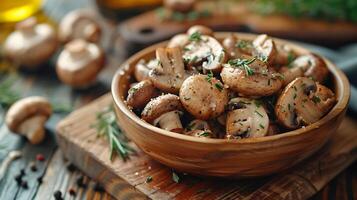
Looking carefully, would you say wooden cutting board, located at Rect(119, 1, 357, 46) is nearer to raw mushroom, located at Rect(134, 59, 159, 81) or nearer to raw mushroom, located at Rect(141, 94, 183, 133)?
raw mushroom, located at Rect(134, 59, 159, 81)

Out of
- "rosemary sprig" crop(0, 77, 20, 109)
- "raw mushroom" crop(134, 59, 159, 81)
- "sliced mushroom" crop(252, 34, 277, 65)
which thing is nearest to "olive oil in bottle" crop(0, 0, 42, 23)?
"rosemary sprig" crop(0, 77, 20, 109)

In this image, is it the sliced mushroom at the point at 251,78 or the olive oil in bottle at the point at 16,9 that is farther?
the olive oil in bottle at the point at 16,9

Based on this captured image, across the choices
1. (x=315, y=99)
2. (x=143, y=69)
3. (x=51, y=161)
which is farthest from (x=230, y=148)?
(x=51, y=161)

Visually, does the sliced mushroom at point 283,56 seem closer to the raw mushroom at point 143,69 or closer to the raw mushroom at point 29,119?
the raw mushroom at point 143,69

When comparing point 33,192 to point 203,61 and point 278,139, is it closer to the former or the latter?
point 203,61

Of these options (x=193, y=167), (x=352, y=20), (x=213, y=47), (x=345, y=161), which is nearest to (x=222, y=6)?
(x=352, y=20)

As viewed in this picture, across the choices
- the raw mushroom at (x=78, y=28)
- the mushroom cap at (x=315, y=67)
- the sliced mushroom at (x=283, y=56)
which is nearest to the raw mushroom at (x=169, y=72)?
the sliced mushroom at (x=283, y=56)
